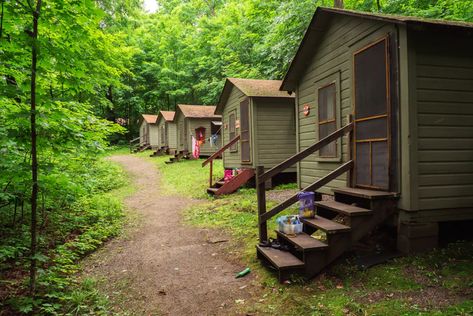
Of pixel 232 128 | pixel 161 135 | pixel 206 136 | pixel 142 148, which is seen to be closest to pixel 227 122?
pixel 232 128

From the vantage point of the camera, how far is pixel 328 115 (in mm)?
6742

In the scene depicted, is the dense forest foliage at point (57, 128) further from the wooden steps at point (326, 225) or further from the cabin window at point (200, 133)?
the cabin window at point (200, 133)

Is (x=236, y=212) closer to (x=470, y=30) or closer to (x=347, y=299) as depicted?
(x=347, y=299)

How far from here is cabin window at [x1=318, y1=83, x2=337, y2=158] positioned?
651 cm

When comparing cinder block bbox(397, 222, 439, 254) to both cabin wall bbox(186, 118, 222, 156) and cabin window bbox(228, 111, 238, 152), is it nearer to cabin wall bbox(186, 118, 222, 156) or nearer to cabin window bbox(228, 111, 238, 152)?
cabin window bbox(228, 111, 238, 152)

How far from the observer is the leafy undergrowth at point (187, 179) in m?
12.4

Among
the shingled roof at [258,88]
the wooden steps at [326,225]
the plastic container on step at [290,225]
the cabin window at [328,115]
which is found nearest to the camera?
the wooden steps at [326,225]

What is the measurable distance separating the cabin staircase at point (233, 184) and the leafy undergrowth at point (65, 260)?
328 centimetres

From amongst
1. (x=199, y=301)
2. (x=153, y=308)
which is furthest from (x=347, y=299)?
(x=153, y=308)

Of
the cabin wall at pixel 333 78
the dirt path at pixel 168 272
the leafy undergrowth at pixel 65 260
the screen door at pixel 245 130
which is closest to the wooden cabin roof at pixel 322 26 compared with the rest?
the cabin wall at pixel 333 78

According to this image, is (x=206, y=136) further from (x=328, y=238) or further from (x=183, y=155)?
(x=328, y=238)

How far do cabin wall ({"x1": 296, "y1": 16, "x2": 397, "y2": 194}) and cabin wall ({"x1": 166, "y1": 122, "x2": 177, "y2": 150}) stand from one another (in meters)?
18.3

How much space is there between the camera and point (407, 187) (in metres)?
4.32

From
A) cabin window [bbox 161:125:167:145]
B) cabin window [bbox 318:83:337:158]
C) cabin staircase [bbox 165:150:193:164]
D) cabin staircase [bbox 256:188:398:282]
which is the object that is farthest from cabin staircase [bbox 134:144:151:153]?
cabin staircase [bbox 256:188:398:282]
